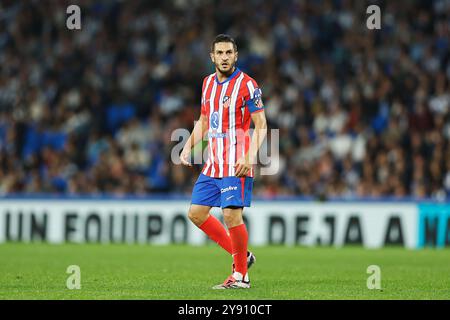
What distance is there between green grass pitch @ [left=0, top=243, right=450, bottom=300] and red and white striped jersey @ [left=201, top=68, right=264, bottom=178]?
1275 mm

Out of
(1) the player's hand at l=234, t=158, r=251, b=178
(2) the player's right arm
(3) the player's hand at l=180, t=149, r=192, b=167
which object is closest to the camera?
(1) the player's hand at l=234, t=158, r=251, b=178

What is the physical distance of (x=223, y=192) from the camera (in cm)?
940

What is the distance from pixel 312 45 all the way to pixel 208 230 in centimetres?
1367

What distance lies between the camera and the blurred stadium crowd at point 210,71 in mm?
20100

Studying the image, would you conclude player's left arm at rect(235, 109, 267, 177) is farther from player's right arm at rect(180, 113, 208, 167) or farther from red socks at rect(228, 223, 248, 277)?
player's right arm at rect(180, 113, 208, 167)

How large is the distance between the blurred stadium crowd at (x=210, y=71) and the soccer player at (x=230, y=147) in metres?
9.98

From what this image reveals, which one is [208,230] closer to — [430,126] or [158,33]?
[430,126]

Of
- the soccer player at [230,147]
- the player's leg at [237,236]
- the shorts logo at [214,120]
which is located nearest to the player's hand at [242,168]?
the soccer player at [230,147]

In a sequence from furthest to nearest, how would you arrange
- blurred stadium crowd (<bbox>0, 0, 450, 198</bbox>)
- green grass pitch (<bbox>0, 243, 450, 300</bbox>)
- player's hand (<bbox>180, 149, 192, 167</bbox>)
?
blurred stadium crowd (<bbox>0, 0, 450, 198</bbox>), player's hand (<bbox>180, 149, 192, 167</bbox>), green grass pitch (<bbox>0, 243, 450, 300</bbox>)

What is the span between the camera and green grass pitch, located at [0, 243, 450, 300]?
8.98 meters

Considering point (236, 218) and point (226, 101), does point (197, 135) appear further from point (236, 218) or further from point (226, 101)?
point (236, 218)

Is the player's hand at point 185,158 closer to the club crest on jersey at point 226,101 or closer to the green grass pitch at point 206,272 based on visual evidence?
the club crest on jersey at point 226,101

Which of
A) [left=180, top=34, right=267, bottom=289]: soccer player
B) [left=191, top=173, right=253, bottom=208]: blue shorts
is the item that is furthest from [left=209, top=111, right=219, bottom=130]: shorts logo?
[left=191, top=173, right=253, bottom=208]: blue shorts

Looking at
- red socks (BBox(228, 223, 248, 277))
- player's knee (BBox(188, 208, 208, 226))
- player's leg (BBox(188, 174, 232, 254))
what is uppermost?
player's leg (BBox(188, 174, 232, 254))
